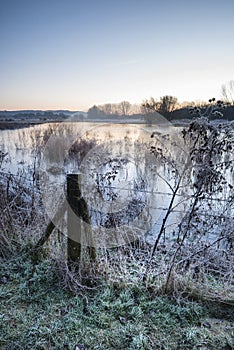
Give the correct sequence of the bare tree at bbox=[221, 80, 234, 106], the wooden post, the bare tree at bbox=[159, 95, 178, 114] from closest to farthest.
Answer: the wooden post
the bare tree at bbox=[221, 80, 234, 106]
the bare tree at bbox=[159, 95, 178, 114]

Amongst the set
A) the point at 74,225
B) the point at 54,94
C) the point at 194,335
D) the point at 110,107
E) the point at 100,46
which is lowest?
the point at 194,335

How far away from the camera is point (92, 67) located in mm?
8914

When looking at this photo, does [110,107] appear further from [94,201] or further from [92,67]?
[92,67]

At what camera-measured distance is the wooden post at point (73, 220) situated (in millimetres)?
2459

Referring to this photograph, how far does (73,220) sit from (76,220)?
3 centimetres

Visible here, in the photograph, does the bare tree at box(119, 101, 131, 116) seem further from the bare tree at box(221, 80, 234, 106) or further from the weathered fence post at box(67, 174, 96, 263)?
the weathered fence post at box(67, 174, 96, 263)

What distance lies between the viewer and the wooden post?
2.46 meters

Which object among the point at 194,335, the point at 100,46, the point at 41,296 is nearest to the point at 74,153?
the point at 100,46

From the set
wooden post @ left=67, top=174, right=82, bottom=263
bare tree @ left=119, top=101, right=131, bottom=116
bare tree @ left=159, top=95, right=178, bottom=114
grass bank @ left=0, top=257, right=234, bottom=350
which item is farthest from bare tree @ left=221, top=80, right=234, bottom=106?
grass bank @ left=0, top=257, right=234, bottom=350

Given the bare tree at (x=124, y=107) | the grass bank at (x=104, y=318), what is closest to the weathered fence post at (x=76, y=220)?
the grass bank at (x=104, y=318)

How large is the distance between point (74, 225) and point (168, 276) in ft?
3.38

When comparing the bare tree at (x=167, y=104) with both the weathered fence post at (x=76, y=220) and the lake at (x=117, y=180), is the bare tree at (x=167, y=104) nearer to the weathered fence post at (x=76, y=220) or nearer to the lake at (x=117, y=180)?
the lake at (x=117, y=180)

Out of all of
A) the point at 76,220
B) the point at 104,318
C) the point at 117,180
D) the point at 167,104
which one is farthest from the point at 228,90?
the point at 117,180

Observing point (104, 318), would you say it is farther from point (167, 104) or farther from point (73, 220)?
point (167, 104)
